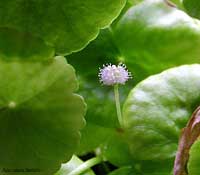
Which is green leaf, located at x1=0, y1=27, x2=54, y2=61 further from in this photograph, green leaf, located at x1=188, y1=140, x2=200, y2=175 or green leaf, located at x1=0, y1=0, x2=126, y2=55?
green leaf, located at x1=188, y1=140, x2=200, y2=175

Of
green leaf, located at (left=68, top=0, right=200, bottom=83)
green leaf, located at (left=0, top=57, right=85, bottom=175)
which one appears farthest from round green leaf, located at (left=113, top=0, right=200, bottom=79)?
green leaf, located at (left=0, top=57, right=85, bottom=175)

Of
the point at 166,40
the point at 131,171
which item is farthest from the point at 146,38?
the point at 131,171

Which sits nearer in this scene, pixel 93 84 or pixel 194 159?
pixel 194 159

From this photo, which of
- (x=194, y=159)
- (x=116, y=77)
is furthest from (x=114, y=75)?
(x=194, y=159)

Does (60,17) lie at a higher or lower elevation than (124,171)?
higher

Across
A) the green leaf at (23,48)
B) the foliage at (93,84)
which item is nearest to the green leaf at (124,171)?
the foliage at (93,84)

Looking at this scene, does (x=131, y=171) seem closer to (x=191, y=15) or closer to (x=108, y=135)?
(x=108, y=135)

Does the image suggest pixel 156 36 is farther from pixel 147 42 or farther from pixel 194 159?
pixel 194 159
